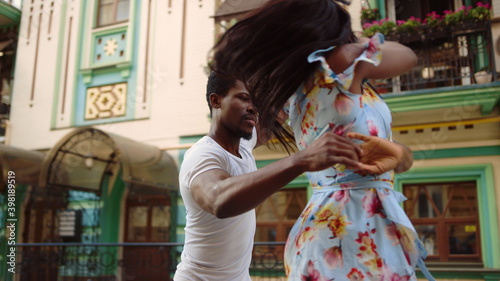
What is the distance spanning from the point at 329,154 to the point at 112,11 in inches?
382

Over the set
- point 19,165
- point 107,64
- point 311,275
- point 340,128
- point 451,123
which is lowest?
point 311,275

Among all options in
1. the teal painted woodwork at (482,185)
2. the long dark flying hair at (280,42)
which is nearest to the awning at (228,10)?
the teal painted woodwork at (482,185)

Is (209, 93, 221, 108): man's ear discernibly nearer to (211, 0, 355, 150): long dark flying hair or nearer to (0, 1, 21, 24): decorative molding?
(211, 0, 355, 150): long dark flying hair

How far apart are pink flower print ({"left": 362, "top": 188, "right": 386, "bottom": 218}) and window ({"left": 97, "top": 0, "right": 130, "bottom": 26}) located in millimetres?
9323

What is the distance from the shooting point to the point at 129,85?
9383 millimetres

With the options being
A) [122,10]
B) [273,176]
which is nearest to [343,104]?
[273,176]

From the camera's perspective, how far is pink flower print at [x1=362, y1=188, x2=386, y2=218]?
1.18 m

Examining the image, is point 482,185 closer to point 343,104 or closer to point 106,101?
point 343,104

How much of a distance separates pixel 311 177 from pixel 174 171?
739 cm

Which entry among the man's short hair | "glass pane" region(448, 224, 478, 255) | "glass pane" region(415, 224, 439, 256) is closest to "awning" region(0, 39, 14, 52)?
"glass pane" region(415, 224, 439, 256)

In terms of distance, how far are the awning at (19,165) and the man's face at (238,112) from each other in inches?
289

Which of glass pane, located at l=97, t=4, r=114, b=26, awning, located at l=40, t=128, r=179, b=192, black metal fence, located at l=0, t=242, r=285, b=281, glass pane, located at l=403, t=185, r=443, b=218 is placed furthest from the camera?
glass pane, located at l=97, t=4, r=114, b=26

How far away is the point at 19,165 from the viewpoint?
860cm

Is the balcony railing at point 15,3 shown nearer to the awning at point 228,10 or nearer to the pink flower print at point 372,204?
the awning at point 228,10
